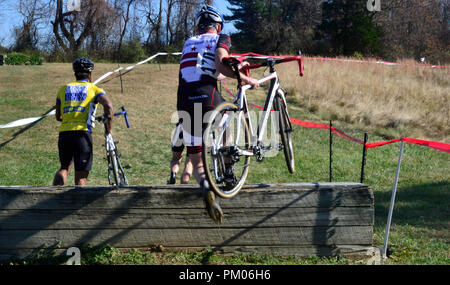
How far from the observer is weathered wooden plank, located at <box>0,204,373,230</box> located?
4.27 metres

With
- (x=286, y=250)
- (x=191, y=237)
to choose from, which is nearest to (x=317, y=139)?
(x=286, y=250)

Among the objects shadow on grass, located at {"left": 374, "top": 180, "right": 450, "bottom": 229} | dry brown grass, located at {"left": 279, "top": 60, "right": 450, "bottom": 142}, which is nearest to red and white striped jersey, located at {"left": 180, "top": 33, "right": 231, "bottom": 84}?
shadow on grass, located at {"left": 374, "top": 180, "right": 450, "bottom": 229}

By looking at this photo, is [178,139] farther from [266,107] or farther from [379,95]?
[379,95]

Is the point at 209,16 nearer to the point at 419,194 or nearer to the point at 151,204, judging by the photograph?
the point at 151,204

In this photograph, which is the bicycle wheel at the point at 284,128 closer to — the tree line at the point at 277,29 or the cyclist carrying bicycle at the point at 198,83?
the cyclist carrying bicycle at the point at 198,83

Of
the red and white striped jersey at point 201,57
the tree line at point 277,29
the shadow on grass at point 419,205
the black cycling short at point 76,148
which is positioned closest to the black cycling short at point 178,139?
the red and white striped jersey at point 201,57

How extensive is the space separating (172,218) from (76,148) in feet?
5.46

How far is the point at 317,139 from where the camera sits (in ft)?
38.9

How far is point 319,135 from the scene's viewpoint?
12266mm

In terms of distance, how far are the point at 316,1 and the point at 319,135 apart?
122 ft

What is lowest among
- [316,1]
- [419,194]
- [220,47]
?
[419,194]

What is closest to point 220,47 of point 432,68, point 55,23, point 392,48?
point 432,68

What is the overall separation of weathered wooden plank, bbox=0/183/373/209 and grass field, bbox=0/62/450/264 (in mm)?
504

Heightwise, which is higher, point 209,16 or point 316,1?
point 316,1
